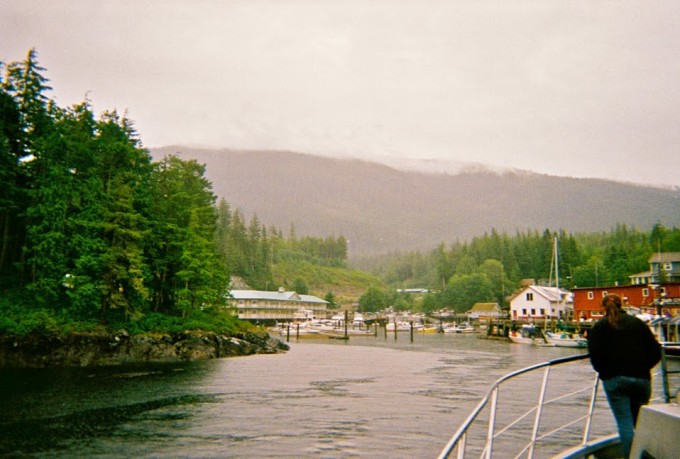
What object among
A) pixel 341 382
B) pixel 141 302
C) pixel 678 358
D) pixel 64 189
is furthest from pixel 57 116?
pixel 678 358

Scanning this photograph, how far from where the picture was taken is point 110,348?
45406 millimetres

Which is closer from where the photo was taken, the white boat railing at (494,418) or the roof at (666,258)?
the white boat railing at (494,418)

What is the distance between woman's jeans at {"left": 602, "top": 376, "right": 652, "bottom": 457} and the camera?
7.29 metres

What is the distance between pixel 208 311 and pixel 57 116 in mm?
26583

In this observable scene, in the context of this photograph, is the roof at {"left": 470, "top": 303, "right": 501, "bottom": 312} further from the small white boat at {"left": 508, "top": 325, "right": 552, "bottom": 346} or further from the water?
the water

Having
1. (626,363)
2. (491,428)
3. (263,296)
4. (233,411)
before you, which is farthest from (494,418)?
(263,296)

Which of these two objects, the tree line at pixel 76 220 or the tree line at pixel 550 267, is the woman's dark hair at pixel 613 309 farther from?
the tree line at pixel 550 267

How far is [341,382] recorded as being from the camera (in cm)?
3378

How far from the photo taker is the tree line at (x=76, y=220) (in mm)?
46250

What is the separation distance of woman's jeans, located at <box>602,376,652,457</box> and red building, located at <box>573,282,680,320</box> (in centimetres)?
6176

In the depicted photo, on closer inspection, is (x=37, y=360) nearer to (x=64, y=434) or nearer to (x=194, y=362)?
(x=194, y=362)

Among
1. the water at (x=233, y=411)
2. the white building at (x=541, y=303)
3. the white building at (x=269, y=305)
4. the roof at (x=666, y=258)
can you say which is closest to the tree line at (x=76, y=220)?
the water at (x=233, y=411)

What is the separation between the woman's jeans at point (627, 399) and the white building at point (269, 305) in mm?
136418

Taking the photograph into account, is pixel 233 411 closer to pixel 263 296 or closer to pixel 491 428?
pixel 491 428
